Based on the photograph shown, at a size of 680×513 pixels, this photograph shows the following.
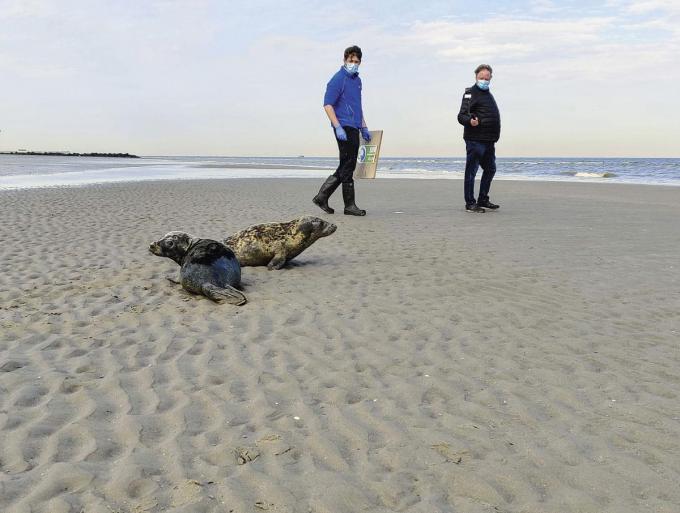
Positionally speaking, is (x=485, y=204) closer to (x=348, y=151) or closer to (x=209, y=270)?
(x=348, y=151)

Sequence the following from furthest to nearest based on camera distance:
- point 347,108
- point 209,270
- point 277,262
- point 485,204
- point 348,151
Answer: point 485,204 → point 348,151 → point 347,108 → point 277,262 → point 209,270

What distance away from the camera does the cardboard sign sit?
1524cm

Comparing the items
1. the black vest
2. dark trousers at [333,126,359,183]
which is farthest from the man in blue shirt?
the black vest

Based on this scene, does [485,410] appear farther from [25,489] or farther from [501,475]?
[25,489]

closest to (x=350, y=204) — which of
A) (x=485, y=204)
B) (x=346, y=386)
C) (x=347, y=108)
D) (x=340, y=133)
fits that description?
(x=340, y=133)

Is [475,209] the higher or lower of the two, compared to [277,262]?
higher

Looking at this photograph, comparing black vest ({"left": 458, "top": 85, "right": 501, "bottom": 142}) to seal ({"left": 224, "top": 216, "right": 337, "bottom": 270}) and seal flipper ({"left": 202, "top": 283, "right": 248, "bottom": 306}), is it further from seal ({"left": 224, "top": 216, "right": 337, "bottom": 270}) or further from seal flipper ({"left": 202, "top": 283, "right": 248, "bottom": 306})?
seal flipper ({"left": 202, "top": 283, "right": 248, "bottom": 306})

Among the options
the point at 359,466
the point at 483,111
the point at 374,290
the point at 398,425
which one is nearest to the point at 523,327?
the point at 374,290

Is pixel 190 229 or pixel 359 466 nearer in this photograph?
pixel 359 466

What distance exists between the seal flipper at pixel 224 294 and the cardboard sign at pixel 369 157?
1018 cm

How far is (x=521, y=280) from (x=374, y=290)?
1708 mm

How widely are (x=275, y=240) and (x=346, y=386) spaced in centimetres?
361

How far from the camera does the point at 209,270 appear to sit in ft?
18.5

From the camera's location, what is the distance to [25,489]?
2.44 metres
